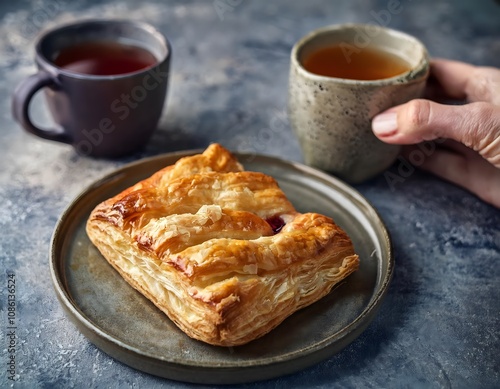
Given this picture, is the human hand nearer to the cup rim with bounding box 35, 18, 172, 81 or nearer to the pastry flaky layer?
the pastry flaky layer

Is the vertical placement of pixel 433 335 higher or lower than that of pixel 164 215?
lower

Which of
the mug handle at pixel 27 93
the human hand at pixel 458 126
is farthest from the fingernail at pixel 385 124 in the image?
the mug handle at pixel 27 93

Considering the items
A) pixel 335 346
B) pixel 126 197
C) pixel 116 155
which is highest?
pixel 126 197

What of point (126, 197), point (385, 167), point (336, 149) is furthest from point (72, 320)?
point (385, 167)

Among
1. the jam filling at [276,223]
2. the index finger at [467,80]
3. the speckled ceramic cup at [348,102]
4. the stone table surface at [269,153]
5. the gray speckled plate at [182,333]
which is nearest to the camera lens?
the gray speckled plate at [182,333]

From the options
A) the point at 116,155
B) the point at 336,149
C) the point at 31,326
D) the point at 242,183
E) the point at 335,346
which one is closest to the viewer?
the point at 335,346

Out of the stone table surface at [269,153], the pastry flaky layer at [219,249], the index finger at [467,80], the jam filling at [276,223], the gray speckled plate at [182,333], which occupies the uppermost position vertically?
the index finger at [467,80]

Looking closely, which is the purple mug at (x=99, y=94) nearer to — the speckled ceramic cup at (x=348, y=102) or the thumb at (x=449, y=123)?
the speckled ceramic cup at (x=348, y=102)

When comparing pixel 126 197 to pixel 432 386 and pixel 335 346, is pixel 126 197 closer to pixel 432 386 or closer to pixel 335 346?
pixel 335 346
